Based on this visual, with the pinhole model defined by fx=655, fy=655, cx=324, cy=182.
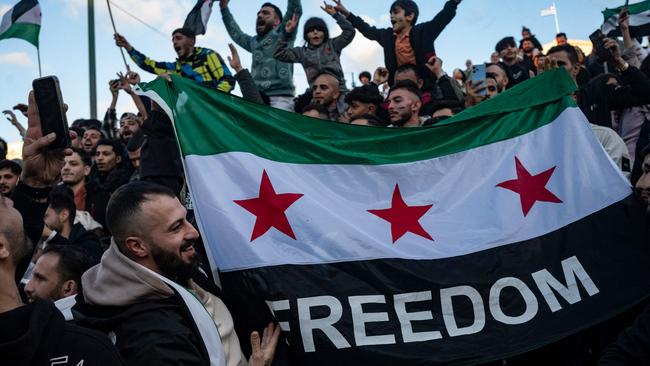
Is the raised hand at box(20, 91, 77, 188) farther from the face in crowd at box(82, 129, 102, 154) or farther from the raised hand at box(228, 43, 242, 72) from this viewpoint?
the face in crowd at box(82, 129, 102, 154)

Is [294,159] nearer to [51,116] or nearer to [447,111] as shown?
[51,116]

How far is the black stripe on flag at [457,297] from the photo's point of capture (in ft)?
11.8

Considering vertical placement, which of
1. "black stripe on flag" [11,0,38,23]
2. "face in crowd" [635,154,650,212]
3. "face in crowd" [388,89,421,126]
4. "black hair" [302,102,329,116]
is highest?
"black stripe on flag" [11,0,38,23]

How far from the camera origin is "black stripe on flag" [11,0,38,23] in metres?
8.63

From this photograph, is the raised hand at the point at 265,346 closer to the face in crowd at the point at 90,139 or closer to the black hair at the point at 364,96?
the black hair at the point at 364,96

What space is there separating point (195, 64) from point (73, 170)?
1.95 metres

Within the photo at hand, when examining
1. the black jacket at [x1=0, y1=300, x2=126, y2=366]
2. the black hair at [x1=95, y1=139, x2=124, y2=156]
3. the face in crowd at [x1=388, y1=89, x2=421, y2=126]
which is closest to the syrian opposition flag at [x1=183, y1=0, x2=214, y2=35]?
the black hair at [x1=95, y1=139, x2=124, y2=156]

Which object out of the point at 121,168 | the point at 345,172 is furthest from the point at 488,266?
the point at 121,168

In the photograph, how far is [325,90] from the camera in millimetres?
7219

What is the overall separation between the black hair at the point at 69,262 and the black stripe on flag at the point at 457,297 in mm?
1116

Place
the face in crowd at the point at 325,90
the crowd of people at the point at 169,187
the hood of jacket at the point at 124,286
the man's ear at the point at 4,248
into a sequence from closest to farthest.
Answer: the man's ear at the point at 4,248 < the crowd of people at the point at 169,187 < the hood of jacket at the point at 124,286 < the face in crowd at the point at 325,90

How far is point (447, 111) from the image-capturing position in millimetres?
6324

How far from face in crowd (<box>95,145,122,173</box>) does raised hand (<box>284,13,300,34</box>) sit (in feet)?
8.61

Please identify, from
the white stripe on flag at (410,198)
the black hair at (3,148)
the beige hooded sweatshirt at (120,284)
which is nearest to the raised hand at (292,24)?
the black hair at (3,148)
